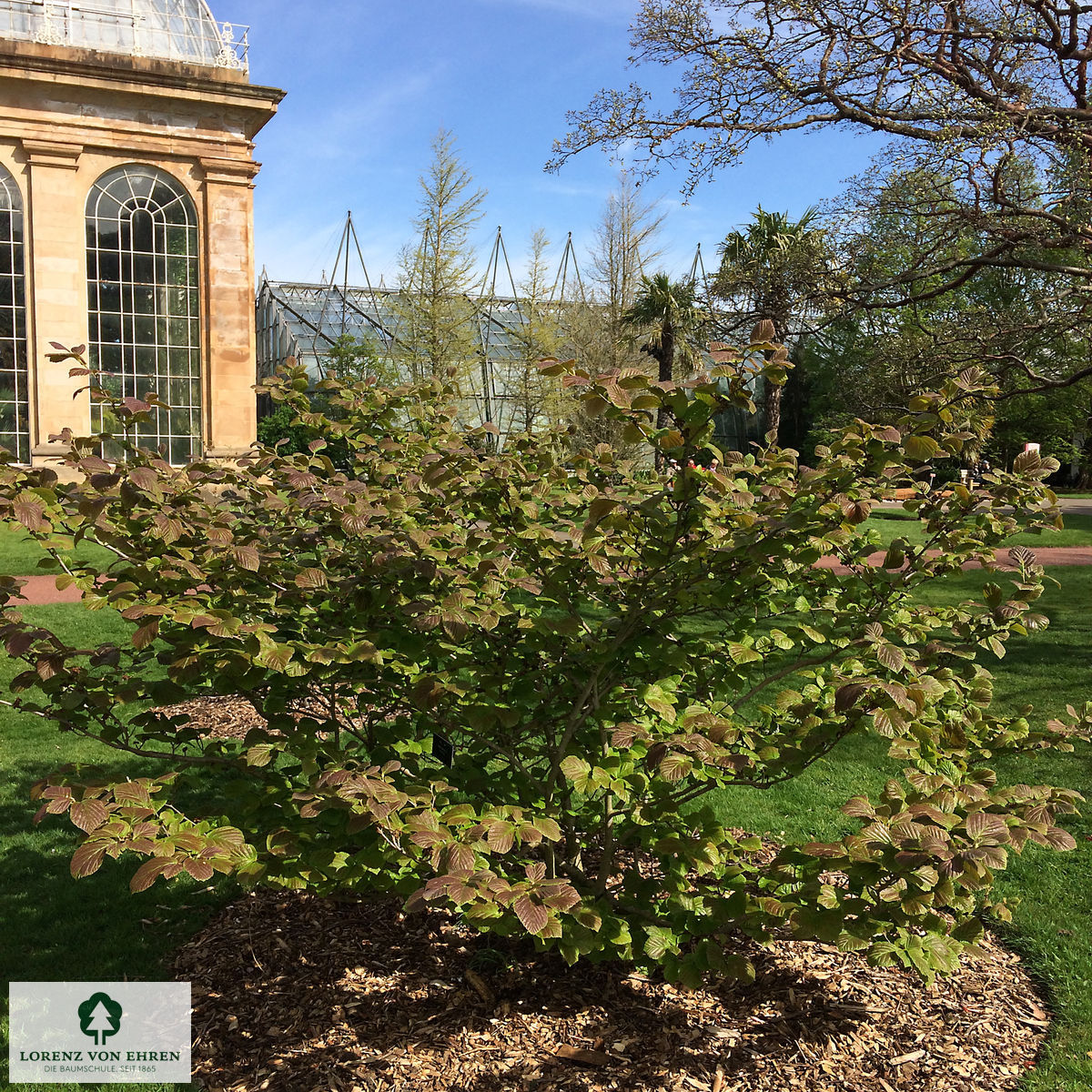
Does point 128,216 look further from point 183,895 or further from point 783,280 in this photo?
point 183,895

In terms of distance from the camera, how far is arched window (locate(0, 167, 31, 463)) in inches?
801

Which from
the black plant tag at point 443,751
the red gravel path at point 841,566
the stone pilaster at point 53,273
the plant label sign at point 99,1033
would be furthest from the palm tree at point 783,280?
the stone pilaster at point 53,273

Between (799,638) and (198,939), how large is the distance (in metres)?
2.75

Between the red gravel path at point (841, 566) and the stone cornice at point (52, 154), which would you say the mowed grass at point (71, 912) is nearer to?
the red gravel path at point (841, 566)

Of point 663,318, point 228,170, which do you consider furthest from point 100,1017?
point 663,318

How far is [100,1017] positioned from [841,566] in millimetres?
7341

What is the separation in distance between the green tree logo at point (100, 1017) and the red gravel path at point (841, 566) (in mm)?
5207

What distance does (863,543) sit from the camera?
Result: 123 inches

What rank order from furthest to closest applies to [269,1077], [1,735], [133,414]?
[1,735] → [269,1077] → [133,414]

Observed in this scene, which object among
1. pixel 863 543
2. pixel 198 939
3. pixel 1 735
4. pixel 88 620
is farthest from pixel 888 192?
pixel 88 620

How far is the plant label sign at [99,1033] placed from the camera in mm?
3062

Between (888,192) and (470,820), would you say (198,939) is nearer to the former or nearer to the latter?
(470,820)

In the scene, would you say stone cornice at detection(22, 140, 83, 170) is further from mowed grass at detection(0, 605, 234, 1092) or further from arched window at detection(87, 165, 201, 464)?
mowed grass at detection(0, 605, 234, 1092)

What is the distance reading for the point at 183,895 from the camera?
430cm
